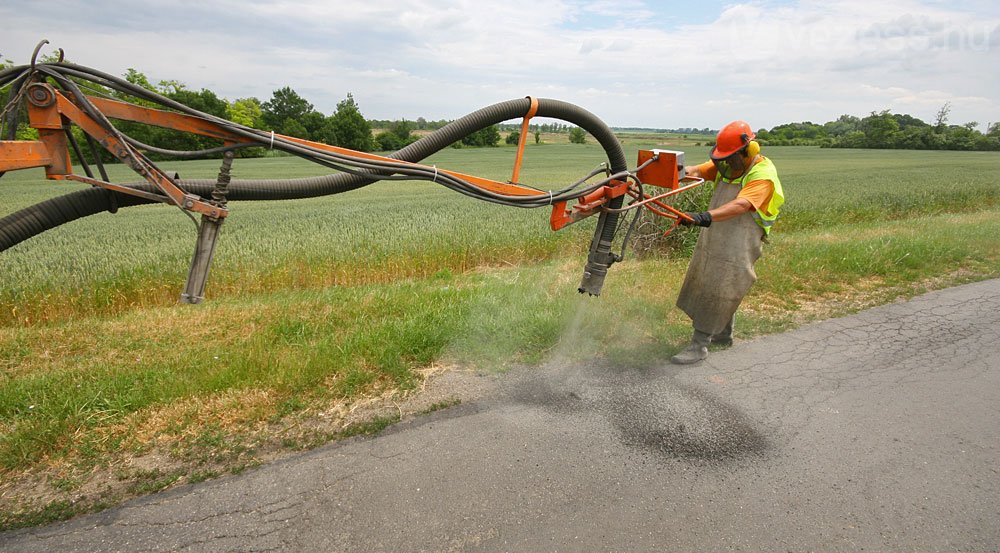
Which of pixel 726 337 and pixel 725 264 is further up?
pixel 725 264

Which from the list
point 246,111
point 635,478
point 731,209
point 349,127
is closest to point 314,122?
point 349,127

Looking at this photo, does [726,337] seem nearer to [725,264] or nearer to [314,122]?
[725,264]

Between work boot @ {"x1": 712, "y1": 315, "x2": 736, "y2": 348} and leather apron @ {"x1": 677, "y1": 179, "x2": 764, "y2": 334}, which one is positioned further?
work boot @ {"x1": 712, "y1": 315, "x2": 736, "y2": 348}

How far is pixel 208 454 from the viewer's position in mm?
2932

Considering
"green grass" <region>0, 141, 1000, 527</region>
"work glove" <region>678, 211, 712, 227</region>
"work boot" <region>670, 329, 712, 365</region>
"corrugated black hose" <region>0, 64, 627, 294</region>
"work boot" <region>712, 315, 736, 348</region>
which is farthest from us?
"work boot" <region>712, 315, 736, 348</region>

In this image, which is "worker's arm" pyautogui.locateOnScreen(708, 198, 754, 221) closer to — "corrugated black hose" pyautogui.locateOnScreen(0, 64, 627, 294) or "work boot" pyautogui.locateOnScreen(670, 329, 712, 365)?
"corrugated black hose" pyautogui.locateOnScreen(0, 64, 627, 294)

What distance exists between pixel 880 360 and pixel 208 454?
4.77 meters

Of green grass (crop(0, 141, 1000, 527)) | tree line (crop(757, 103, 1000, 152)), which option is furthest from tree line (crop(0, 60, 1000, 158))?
green grass (crop(0, 141, 1000, 527))

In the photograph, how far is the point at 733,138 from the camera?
13.4ft

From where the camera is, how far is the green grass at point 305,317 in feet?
10.1

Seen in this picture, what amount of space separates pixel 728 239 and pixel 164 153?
12.7ft

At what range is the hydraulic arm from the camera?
2.43m

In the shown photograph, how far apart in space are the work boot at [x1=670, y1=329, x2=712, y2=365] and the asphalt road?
0.89 feet

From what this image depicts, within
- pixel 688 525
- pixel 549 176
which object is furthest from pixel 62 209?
pixel 549 176
